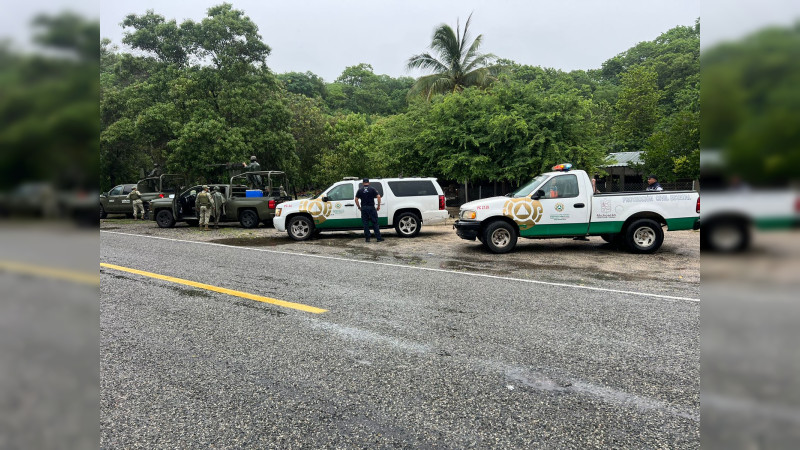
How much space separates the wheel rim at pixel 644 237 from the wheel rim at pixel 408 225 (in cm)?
634

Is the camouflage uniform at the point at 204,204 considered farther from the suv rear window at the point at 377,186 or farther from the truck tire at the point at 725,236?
the truck tire at the point at 725,236

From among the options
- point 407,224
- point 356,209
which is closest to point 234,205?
point 356,209

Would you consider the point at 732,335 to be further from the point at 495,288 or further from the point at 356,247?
the point at 356,247

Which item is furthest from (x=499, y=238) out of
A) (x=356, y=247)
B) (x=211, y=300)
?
(x=211, y=300)

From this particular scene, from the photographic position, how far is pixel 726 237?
27.5 inches

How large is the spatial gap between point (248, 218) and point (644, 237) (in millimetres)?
13185

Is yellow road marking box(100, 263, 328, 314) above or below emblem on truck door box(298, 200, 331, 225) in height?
below

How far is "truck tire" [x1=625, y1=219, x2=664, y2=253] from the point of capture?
464 inches

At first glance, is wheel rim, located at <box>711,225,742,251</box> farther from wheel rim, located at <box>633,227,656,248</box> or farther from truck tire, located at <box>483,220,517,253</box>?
wheel rim, located at <box>633,227,656,248</box>

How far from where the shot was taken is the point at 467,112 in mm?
21859

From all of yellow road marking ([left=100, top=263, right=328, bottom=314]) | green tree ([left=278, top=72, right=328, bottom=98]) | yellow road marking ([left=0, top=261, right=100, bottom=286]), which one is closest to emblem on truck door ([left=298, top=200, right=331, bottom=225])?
yellow road marking ([left=100, top=263, right=328, bottom=314])

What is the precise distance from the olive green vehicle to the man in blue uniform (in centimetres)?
546

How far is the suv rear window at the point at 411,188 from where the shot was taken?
1571 cm

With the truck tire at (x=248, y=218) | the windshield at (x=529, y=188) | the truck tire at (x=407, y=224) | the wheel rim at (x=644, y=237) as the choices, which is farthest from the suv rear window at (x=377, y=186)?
the wheel rim at (x=644, y=237)
